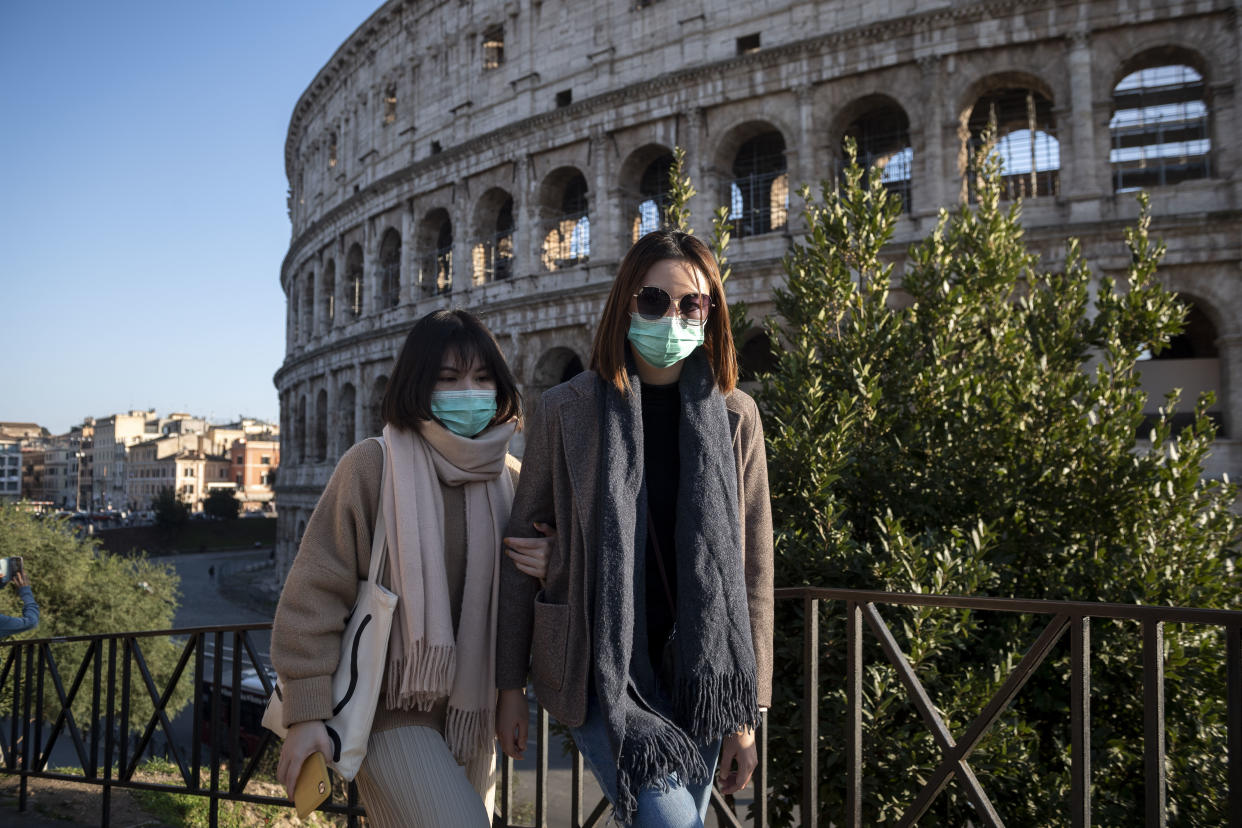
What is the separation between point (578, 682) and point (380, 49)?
27.7 meters

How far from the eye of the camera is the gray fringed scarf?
1.98m

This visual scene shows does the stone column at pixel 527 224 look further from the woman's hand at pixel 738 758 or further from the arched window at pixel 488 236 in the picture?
the woman's hand at pixel 738 758

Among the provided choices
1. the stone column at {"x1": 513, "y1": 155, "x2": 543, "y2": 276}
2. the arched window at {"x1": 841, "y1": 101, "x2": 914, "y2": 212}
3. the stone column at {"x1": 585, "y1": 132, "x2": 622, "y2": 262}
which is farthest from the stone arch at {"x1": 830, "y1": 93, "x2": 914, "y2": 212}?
the stone column at {"x1": 513, "y1": 155, "x2": 543, "y2": 276}

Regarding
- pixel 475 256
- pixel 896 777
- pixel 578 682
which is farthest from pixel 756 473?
pixel 475 256

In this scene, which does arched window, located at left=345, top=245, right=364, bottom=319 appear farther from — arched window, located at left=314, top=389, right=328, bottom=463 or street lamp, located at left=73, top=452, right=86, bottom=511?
street lamp, located at left=73, top=452, right=86, bottom=511

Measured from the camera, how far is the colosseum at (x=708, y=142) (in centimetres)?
1506

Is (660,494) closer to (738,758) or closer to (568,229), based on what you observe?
(738,758)

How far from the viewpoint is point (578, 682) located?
2037 mm

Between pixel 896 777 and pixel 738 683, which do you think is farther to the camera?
pixel 896 777

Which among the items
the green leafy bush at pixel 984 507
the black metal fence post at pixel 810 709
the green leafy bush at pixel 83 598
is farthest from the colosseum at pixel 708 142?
the black metal fence post at pixel 810 709

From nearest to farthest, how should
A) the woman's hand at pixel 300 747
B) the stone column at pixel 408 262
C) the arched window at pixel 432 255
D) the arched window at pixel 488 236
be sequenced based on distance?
the woman's hand at pixel 300 747
the arched window at pixel 488 236
the stone column at pixel 408 262
the arched window at pixel 432 255

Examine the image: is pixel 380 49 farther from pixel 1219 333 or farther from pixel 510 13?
pixel 1219 333

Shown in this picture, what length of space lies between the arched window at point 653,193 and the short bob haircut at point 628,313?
17.5m

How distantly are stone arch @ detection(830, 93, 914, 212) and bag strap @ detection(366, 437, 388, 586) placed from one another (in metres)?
16.6
